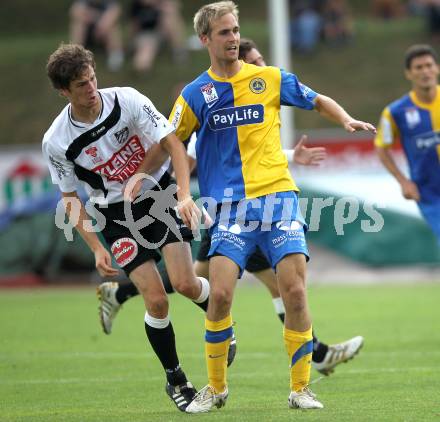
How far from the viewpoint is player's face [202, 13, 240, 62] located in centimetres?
600

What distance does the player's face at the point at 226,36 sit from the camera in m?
6.00

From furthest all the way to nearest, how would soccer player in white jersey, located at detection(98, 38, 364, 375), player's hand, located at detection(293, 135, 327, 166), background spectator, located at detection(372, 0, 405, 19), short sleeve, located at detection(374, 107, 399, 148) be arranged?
background spectator, located at detection(372, 0, 405, 19) → short sleeve, located at detection(374, 107, 399, 148) → soccer player in white jersey, located at detection(98, 38, 364, 375) → player's hand, located at detection(293, 135, 327, 166)

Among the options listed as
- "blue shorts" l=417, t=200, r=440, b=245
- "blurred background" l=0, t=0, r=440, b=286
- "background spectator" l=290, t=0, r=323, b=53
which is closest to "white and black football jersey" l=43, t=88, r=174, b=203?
"blue shorts" l=417, t=200, r=440, b=245

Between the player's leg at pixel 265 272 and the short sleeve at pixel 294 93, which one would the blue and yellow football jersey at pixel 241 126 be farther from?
the player's leg at pixel 265 272

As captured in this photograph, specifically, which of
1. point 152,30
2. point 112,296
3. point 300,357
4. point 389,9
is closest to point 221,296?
point 300,357

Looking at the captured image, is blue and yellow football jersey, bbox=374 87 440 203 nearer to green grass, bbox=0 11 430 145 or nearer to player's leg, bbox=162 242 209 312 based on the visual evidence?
player's leg, bbox=162 242 209 312

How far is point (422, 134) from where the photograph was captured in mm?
9383

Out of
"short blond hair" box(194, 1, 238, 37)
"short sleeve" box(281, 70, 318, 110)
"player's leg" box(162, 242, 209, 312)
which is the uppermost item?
"short blond hair" box(194, 1, 238, 37)

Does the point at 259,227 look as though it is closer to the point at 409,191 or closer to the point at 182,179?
the point at 182,179

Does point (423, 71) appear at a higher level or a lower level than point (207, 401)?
higher

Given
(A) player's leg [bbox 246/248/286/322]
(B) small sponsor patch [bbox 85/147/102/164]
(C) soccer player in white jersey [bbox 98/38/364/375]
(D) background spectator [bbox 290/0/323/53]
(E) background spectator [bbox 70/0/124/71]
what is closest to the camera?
(B) small sponsor patch [bbox 85/147/102/164]

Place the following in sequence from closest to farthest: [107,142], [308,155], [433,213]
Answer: [107,142]
[308,155]
[433,213]

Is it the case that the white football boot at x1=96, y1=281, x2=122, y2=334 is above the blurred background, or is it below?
above

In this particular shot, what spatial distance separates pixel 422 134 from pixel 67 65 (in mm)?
4324
